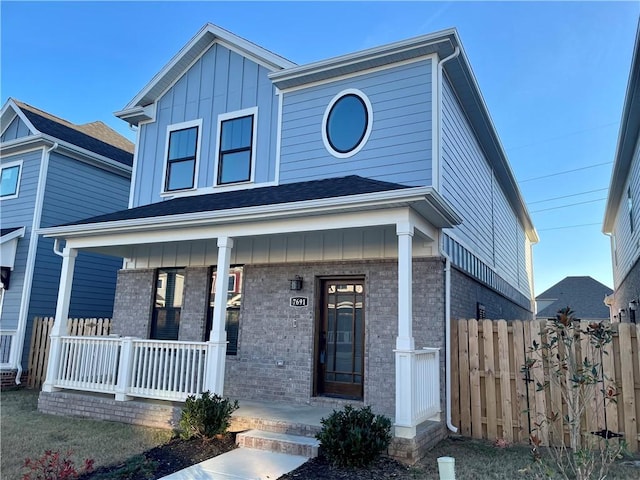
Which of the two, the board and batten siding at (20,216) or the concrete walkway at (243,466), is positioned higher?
the board and batten siding at (20,216)

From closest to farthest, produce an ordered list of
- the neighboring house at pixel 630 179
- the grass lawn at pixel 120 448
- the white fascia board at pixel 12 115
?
the grass lawn at pixel 120 448, the neighboring house at pixel 630 179, the white fascia board at pixel 12 115

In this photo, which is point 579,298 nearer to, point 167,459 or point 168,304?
point 168,304

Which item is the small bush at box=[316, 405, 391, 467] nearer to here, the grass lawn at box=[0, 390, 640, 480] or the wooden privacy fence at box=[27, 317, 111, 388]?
the grass lawn at box=[0, 390, 640, 480]

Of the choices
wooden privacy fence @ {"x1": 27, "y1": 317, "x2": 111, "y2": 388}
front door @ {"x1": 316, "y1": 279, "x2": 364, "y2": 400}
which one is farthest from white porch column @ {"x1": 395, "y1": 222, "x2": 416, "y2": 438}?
wooden privacy fence @ {"x1": 27, "y1": 317, "x2": 111, "y2": 388}

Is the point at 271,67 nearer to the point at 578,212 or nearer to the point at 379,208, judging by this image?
the point at 379,208

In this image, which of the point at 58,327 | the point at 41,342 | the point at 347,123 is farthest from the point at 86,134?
the point at 347,123

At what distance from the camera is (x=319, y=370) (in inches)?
305

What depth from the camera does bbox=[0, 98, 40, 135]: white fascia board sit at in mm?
12328

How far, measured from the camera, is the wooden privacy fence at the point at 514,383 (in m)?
5.94

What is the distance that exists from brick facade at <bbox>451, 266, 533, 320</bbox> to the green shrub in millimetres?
3880

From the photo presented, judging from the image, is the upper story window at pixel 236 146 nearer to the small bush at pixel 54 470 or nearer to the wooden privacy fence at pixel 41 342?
the wooden privacy fence at pixel 41 342

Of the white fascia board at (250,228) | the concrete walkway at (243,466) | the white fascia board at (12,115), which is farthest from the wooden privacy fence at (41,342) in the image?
the concrete walkway at (243,466)

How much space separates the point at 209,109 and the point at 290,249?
3.90 m

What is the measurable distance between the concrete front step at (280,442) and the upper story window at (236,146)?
495 centimetres
